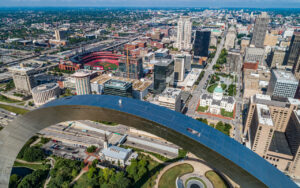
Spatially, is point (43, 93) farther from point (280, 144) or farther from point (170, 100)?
point (280, 144)

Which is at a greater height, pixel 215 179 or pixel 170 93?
pixel 170 93

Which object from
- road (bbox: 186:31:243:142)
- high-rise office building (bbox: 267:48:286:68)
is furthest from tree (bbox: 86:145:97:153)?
high-rise office building (bbox: 267:48:286:68)

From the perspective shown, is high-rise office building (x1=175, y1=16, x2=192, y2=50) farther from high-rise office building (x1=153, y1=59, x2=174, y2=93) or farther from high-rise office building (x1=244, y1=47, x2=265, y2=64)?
high-rise office building (x1=153, y1=59, x2=174, y2=93)

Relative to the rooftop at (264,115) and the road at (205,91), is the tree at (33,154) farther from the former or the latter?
the rooftop at (264,115)

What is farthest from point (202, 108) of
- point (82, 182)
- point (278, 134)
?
point (82, 182)

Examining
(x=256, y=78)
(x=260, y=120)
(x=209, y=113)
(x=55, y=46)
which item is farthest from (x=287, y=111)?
(x=55, y=46)

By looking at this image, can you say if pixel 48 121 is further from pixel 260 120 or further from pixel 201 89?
pixel 201 89
